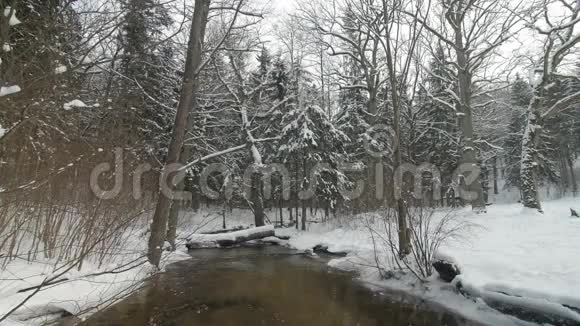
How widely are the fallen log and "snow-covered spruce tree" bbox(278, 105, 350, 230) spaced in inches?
147

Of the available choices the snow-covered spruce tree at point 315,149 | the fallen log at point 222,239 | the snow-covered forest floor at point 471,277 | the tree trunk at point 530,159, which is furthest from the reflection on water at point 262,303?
the snow-covered spruce tree at point 315,149

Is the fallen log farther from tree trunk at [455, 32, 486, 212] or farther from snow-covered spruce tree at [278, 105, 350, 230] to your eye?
tree trunk at [455, 32, 486, 212]

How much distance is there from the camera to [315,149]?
16922 millimetres

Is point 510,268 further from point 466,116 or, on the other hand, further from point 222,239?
point 222,239

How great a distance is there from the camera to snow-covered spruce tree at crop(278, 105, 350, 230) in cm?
1622

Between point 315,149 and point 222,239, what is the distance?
6844 mm

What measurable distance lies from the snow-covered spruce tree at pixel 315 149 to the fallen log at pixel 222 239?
3.72 meters

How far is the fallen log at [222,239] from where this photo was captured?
12375 millimetres

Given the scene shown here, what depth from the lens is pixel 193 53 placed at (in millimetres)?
6660

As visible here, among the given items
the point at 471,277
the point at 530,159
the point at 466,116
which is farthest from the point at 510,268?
the point at 466,116

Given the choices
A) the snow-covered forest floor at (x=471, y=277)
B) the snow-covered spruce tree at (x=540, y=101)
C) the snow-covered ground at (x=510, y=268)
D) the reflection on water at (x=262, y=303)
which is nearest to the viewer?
the snow-covered forest floor at (x=471, y=277)

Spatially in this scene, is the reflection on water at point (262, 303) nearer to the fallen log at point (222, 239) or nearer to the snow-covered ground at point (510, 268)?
the snow-covered ground at point (510, 268)

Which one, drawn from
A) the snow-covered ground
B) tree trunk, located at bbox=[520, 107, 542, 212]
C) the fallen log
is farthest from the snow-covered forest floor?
the fallen log

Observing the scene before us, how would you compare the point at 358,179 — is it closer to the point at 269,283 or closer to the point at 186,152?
the point at 186,152
